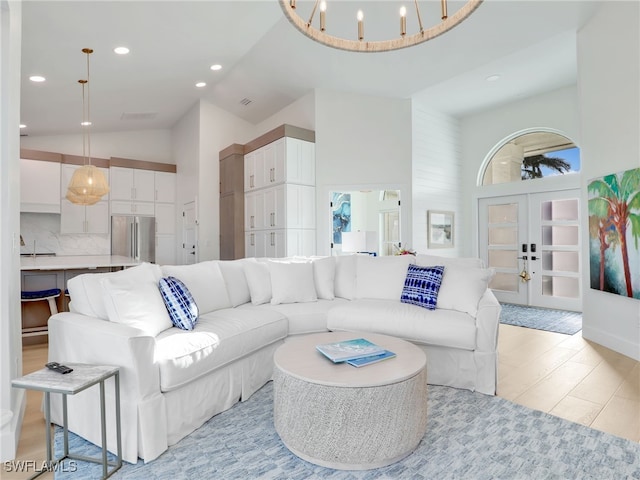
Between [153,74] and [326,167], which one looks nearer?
[153,74]

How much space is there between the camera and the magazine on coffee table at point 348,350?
2053mm

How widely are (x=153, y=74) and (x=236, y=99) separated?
168 centimetres

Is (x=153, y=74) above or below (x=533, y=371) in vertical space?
above

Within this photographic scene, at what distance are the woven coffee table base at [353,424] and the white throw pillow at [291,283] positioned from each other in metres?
1.55

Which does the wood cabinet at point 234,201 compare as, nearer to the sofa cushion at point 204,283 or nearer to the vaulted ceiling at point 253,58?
the vaulted ceiling at point 253,58

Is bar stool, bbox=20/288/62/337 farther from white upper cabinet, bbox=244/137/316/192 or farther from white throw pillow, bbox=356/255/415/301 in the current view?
white throw pillow, bbox=356/255/415/301

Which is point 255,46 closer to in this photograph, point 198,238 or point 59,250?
point 198,238

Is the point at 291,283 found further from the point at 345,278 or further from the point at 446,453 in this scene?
the point at 446,453

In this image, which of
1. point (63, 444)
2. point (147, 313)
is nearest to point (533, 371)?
point (147, 313)

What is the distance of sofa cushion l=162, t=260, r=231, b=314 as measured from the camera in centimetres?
292

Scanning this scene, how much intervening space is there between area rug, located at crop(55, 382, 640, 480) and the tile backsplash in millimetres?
6114

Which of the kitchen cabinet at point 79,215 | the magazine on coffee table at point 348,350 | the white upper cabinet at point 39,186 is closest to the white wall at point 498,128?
the magazine on coffee table at point 348,350

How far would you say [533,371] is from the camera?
3100 millimetres

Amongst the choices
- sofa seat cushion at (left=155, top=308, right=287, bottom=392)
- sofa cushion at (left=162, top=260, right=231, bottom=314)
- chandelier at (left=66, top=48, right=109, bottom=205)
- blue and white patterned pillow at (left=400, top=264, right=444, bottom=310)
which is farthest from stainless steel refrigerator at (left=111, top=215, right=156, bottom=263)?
blue and white patterned pillow at (left=400, top=264, right=444, bottom=310)
